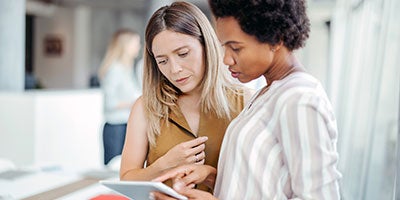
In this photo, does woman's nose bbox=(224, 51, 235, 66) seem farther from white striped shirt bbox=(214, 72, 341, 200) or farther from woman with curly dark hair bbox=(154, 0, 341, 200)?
white striped shirt bbox=(214, 72, 341, 200)

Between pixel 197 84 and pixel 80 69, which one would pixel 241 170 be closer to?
pixel 197 84

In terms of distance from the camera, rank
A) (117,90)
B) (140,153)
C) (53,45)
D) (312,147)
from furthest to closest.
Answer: (53,45) < (117,90) < (140,153) < (312,147)

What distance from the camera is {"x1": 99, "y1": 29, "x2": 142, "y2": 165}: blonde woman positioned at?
428 cm

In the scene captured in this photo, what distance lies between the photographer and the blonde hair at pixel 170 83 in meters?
1.48

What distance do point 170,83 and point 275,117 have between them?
57 cm

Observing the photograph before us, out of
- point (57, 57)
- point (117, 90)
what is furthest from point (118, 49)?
point (57, 57)

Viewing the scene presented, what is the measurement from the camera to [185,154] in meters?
1.39

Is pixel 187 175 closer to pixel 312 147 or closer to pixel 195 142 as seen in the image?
pixel 195 142

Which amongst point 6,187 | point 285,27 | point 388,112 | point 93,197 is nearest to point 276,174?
point 285,27

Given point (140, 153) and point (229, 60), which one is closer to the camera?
point (229, 60)

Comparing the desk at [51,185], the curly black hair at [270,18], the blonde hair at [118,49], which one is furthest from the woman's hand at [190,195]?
the blonde hair at [118,49]

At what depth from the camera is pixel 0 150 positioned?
423 centimetres

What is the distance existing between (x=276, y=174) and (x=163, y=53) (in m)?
0.53

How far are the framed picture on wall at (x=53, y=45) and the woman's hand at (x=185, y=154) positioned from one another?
440 inches
